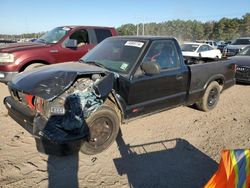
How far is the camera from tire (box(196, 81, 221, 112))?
6254mm

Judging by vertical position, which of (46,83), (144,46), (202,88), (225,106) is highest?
(144,46)

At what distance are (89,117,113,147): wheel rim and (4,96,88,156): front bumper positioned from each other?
225 millimetres

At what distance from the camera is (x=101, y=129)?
4168 millimetres

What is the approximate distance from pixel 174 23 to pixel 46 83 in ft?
252

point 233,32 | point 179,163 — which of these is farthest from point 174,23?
point 179,163

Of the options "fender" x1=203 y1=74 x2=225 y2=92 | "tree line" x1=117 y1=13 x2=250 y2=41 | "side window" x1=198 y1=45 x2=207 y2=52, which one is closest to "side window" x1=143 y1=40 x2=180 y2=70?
"fender" x1=203 y1=74 x2=225 y2=92

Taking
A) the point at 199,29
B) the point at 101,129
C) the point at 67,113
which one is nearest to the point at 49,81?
the point at 67,113

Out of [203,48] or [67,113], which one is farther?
[203,48]

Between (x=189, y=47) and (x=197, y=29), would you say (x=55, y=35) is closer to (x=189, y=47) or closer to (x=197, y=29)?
(x=189, y=47)

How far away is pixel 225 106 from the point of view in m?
7.05

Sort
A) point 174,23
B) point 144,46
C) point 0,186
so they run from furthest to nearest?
point 174,23, point 144,46, point 0,186

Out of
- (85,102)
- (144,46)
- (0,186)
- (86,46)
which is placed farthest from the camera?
(86,46)

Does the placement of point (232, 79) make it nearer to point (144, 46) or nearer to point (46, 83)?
point (144, 46)

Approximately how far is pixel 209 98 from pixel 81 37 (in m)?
4.62
